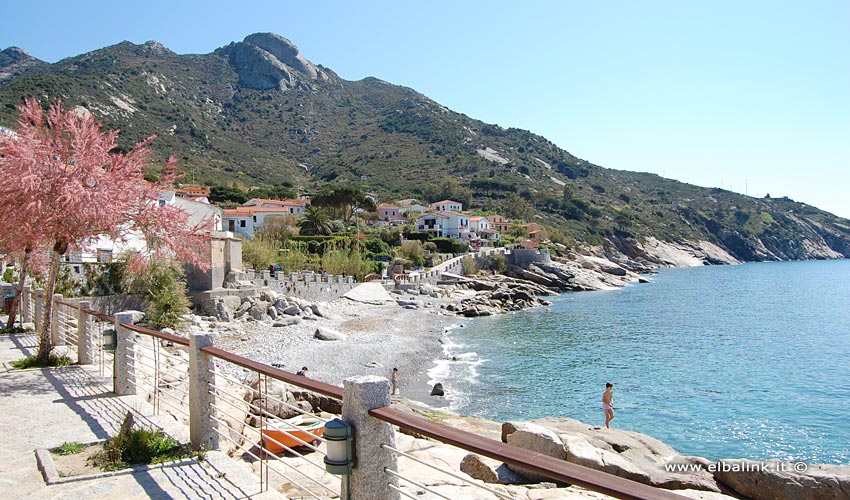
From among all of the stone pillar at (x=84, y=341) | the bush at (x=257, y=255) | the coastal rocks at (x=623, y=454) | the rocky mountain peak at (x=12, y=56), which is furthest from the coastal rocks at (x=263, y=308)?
the rocky mountain peak at (x=12, y=56)

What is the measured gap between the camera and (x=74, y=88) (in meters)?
96.4

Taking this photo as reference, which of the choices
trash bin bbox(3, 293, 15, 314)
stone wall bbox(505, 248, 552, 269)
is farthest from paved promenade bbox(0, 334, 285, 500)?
stone wall bbox(505, 248, 552, 269)

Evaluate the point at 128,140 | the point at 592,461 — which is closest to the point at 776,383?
the point at 592,461

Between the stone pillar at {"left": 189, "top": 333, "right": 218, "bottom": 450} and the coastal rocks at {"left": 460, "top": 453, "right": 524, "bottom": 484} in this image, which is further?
the coastal rocks at {"left": 460, "top": 453, "right": 524, "bottom": 484}

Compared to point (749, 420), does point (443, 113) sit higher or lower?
higher

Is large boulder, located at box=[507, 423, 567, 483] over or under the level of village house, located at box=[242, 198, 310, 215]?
under

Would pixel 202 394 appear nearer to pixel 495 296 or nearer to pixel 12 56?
pixel 495 296

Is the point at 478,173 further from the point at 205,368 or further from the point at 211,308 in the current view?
the point at 205,368

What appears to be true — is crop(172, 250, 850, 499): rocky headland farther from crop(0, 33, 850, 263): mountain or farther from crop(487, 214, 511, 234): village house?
crop(0, 33, 850, 263): mountain

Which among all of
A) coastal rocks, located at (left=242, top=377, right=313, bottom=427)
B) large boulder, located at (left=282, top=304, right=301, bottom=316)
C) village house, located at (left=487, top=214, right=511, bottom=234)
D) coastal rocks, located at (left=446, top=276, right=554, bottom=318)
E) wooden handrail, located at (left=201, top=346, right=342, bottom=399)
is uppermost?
village house, located at (left=487, top=214, right=511, bottom=234)

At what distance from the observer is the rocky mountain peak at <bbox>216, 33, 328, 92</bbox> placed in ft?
547

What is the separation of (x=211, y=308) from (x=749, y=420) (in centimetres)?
2443

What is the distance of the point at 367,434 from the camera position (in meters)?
3.40

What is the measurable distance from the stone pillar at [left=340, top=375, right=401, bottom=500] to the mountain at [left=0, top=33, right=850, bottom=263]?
8738 centimetres
